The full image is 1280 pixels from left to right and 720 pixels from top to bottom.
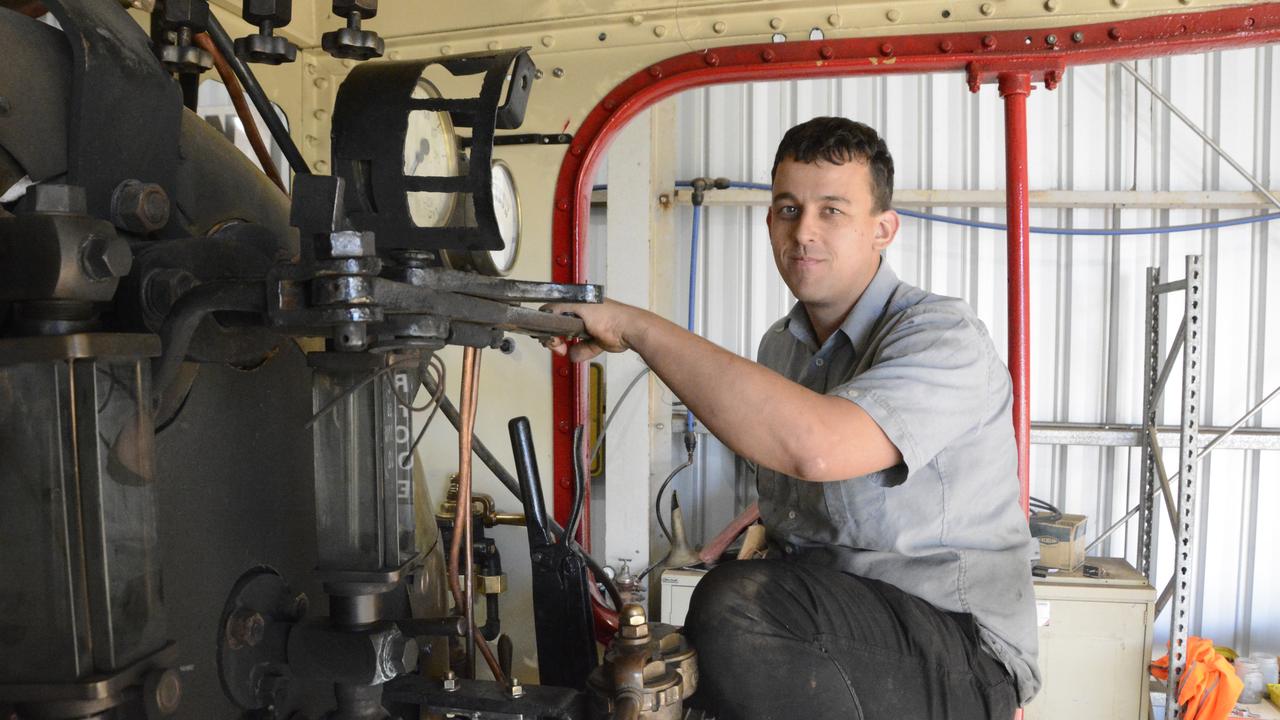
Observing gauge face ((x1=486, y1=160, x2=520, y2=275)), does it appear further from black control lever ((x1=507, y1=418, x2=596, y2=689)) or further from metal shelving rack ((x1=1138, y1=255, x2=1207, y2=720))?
metal shelving rack ((x1=1138, y1=255, x2=1207, y2=720))

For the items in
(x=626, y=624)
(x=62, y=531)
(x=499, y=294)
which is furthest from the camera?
(x=626, y=624)

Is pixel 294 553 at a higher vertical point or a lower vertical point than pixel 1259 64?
lower

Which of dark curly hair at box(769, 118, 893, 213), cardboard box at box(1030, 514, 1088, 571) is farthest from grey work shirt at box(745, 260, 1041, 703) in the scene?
cardboard box at box(1030, 514, 1088, 571)

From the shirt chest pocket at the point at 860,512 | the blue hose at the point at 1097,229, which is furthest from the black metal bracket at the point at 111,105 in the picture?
the blue hose at the point at 1097,229

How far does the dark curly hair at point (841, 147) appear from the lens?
1.50 metres

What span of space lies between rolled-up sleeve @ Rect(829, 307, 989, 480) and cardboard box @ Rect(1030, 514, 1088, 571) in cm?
144

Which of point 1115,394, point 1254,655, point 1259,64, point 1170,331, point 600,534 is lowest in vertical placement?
point 1254,655

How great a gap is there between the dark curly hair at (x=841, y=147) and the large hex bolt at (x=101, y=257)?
1047mm

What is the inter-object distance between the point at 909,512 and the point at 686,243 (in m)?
2.43

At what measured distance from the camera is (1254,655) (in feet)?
10.9

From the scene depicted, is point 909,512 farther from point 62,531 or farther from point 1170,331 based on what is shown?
point 1170,331

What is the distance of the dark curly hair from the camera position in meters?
1.50

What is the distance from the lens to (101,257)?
0.68 m

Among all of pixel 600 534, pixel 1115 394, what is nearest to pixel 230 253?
pixel 600 534
